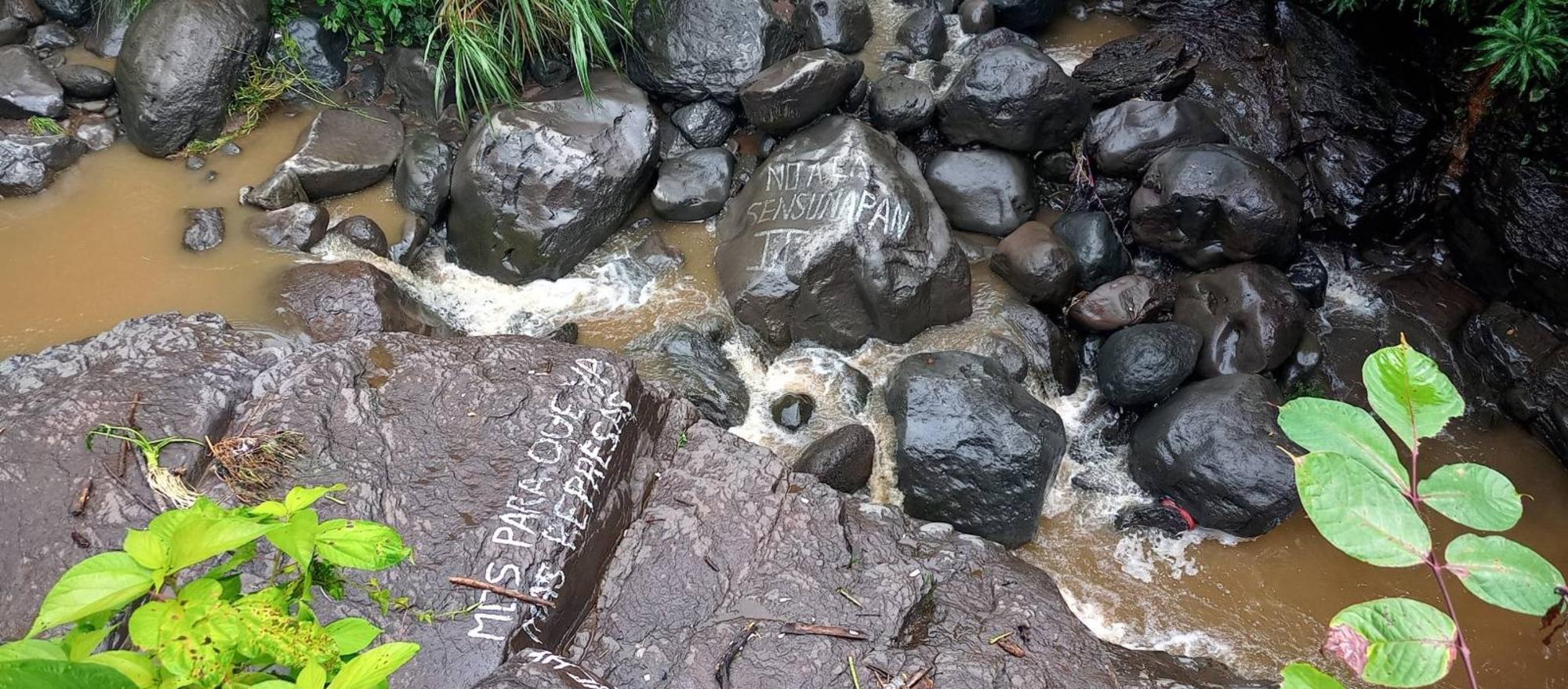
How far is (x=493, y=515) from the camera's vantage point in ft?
9.32

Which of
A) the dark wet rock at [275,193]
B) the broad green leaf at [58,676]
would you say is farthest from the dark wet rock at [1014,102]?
the broad green leaf at [58,676]

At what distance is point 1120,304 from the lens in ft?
16.0

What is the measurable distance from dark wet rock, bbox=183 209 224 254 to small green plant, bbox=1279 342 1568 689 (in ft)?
16.5

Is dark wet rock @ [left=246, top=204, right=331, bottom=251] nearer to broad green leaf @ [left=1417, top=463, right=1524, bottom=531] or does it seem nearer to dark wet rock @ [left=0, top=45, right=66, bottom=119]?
dark wet rock @ [left=0, top=45, right=66, bottom=119]

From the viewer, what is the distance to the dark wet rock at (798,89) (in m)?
5.08

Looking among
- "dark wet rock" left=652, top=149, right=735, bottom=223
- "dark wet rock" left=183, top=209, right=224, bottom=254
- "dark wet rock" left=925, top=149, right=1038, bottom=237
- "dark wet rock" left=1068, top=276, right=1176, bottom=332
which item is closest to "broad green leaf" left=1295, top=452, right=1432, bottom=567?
"dark wet rock" left=1068, top=276, right=1176, bottom=332

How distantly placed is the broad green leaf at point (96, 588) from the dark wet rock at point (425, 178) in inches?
160

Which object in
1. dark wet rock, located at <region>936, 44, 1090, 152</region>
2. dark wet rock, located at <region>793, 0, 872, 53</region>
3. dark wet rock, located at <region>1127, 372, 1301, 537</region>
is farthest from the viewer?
dark wet rock, located at <region>793, 0, 872, 53</region>

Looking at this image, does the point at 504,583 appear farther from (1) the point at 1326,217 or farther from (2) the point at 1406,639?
(1) the point at 1326,217

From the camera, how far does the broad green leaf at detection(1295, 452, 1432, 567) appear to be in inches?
43.4

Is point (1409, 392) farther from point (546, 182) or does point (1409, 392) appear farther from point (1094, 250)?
point (546, 182)

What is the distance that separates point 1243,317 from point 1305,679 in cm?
408

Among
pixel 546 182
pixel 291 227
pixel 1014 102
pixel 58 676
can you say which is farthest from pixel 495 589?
pixel 1014 102

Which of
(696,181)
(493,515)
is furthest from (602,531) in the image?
(696,181)
